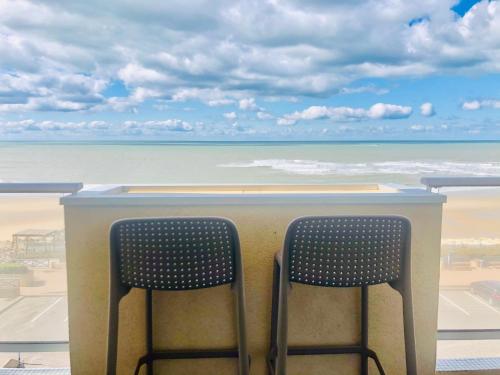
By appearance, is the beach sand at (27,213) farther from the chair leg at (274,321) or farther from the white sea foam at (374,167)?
the white sea foam at (374,167)

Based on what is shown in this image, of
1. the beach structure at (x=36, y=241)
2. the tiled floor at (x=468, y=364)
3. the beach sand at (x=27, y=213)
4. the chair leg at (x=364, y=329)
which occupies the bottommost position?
the tiled floor at (x=468, y=364)

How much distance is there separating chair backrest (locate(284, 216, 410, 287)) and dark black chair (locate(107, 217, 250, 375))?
20 cm

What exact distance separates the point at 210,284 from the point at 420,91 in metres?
28.1

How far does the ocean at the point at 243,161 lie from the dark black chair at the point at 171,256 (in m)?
16.1

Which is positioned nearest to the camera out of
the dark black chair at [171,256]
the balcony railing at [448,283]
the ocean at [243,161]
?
the dark black chair at [171,256]

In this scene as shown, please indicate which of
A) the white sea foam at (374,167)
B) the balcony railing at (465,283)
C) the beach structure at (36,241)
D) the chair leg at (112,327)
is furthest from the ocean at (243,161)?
the chair leg at (112,327)

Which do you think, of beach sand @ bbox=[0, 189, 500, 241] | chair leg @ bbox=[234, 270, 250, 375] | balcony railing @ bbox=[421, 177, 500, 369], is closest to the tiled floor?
balcony railing @ bbox=[421, 177, 500, 369]

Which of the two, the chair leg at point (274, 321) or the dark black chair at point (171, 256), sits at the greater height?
the dark black chair at point (171, 256)

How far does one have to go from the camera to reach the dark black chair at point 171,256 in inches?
53.5

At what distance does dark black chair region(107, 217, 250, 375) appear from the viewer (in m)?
1.36

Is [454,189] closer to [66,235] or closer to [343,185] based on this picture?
[343,185]

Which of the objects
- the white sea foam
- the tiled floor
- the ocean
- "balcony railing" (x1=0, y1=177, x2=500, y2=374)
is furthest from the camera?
the white sea foam

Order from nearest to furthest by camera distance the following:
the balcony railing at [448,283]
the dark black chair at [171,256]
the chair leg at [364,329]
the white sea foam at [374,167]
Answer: the dark black chair at [171,256], the balcony railing at [448,283], the chair leg at [364,329], the white sea foam at [374,167]

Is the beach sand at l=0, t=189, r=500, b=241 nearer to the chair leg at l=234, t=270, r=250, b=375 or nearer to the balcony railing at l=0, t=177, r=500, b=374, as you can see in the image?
the balcony railing at l=0, t=177, r=500, b=374
